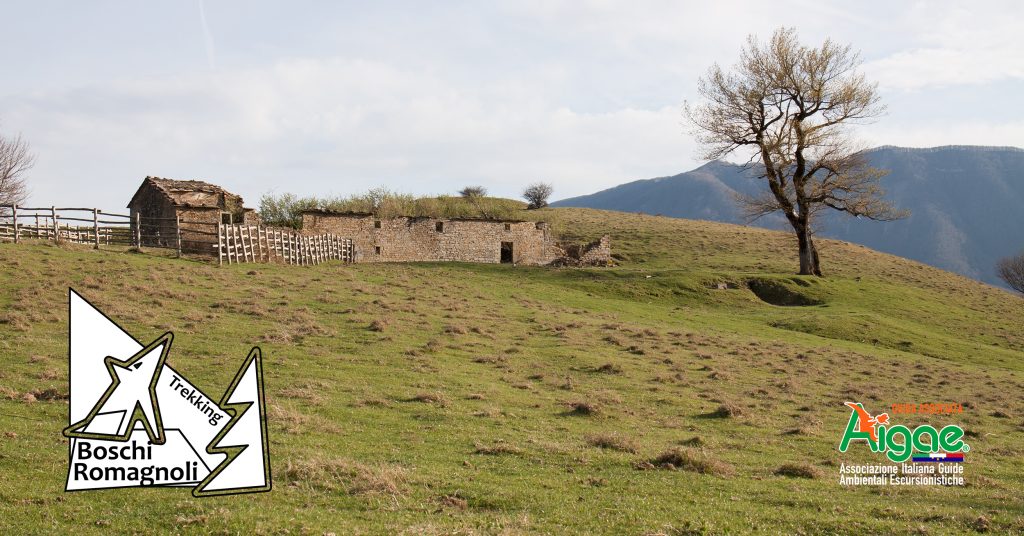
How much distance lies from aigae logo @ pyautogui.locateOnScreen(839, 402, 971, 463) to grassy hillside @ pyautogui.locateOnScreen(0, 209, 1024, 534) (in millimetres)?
513

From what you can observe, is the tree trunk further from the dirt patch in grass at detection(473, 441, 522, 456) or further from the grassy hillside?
the dirt patch in grass at detection(473, 441, 522, 456)

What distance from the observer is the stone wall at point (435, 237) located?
52.2m

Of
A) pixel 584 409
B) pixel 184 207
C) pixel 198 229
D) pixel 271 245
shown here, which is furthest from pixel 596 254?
pixel 584 409

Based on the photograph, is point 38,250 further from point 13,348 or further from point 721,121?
point 721,121

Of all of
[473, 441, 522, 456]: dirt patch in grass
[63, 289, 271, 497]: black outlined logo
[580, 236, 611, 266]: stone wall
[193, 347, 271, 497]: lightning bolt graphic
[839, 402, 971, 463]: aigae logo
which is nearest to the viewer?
[63, 289, 271, 497]: black outlined logo

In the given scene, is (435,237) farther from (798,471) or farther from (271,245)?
(798,471)

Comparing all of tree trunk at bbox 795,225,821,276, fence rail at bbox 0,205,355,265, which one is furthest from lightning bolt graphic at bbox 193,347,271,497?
tree trunk at bbox 795,225,821,276

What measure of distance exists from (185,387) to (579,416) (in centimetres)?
1079

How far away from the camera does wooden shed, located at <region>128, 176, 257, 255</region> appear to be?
4306 centimetres

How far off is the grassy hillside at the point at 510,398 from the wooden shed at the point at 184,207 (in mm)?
8705

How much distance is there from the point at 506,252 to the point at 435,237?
6425 mm

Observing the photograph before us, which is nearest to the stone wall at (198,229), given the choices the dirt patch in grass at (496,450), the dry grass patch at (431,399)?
the dry grass patch at (431,399)

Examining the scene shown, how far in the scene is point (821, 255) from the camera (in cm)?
7125

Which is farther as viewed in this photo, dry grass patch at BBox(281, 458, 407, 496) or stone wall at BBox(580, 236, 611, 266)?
stone wall at BBox(580, 236, 611, 266)
